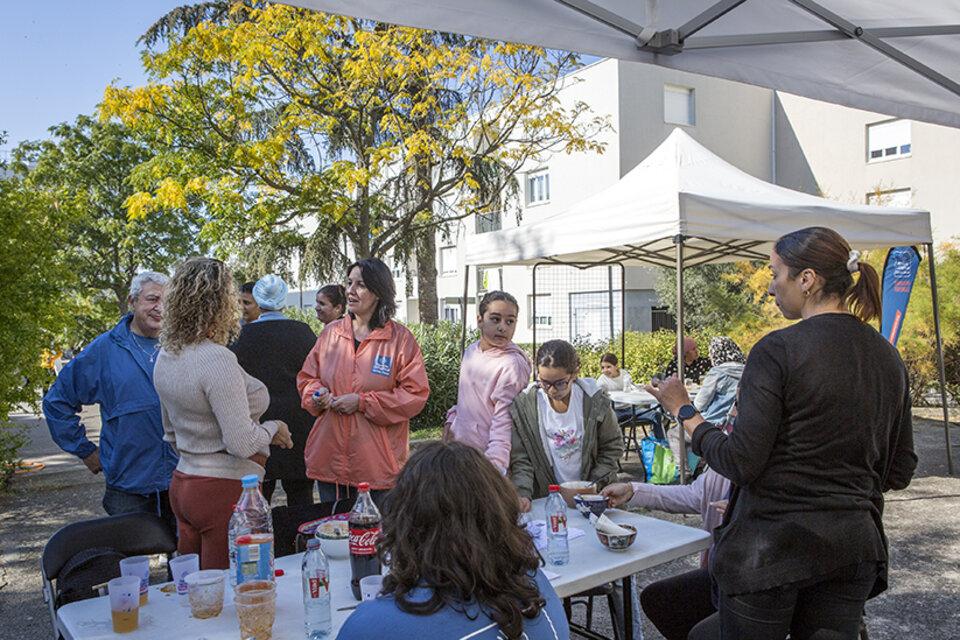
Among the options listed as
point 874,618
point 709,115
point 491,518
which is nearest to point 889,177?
point 709,115

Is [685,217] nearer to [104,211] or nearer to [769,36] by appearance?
Result: [769,36]

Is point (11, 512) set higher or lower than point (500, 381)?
lower

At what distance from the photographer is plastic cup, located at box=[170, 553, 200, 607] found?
2.10 m

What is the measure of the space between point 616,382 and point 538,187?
1510 centimetres

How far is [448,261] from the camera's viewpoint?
27641mm

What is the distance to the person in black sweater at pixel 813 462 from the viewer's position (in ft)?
5.97

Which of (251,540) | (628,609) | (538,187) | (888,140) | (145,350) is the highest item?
(888,140)

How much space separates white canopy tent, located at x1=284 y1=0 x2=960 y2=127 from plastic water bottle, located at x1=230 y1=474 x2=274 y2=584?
1.52 metres

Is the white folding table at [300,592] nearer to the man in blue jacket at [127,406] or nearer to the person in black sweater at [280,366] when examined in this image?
the man in blue jacket at [127,406]

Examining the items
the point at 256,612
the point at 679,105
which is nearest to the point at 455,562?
the point at 256,612

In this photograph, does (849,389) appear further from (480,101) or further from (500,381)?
(480,101)

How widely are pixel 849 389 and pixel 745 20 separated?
1.66 metres

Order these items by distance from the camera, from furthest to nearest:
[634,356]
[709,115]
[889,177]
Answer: [709,115] → [889,177] → [634,356]

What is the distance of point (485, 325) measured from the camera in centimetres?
354
